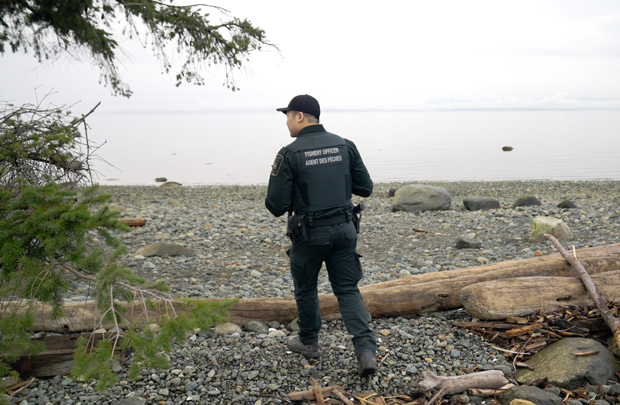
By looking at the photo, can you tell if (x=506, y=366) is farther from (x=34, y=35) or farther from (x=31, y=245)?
(x=34, y=35)

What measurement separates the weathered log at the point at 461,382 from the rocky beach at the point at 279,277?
0.43 ft

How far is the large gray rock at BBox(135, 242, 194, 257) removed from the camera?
9.30 meters

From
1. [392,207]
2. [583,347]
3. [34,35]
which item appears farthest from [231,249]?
[34,35]

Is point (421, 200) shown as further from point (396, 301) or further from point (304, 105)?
point (304, 105)

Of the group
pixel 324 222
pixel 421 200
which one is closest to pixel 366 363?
pixel 324 222

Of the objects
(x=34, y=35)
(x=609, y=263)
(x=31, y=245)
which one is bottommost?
(x=609, y=263)

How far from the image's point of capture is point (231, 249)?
10.1 metres

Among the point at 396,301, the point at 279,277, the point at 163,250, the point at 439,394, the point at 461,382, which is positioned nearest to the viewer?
the point at 439,394

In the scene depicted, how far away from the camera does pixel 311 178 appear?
174 inches

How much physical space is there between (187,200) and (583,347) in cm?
1541

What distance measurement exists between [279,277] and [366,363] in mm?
4179

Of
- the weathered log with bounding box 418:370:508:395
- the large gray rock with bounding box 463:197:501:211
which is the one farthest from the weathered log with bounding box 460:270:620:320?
the large gray rock with bounding box 463:197:501:211

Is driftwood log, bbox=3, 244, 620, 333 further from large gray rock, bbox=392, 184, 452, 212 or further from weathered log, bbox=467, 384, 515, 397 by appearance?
large gray rock, bbox=392, 184, 452, 212

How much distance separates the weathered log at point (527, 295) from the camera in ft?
16.5
